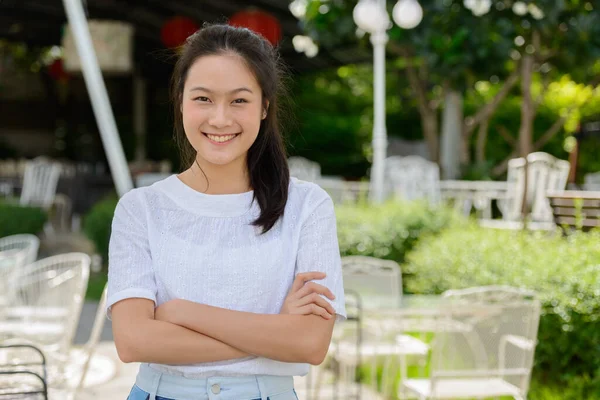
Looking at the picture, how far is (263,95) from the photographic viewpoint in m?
1.60

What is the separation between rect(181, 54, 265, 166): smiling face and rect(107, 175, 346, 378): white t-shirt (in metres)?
0.09

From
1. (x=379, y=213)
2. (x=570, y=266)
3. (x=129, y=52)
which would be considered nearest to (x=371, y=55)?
(x=129, y=52)

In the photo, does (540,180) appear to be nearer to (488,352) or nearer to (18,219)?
(488,352)

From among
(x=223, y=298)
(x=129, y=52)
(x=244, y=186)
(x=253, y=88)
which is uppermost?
(x=129, y=52)

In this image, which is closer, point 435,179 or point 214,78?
point 214,78

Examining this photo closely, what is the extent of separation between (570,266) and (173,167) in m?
12.1

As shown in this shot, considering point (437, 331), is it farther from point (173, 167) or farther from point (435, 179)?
point (173, 167)

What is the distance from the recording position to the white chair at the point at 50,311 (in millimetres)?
3658

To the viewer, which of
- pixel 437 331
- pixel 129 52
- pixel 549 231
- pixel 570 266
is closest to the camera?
pixel 437 331

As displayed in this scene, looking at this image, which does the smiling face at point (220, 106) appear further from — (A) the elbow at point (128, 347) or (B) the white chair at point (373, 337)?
(B) the white chair at point (373, 337)

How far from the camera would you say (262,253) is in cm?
154

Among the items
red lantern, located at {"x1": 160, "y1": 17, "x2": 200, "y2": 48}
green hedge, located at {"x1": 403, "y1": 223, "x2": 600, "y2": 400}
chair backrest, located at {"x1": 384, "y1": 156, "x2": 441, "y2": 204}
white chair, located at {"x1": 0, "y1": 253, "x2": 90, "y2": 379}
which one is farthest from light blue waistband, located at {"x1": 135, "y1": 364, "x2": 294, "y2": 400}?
red lantern, located at {"x1": 160, "y1": 17, "x2": 200, "y2": 48}

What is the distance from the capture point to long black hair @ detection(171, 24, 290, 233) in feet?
5.14

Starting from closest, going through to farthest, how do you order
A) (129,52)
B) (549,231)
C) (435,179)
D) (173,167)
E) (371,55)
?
(549,231), (435,179), (129,52), (371,55), (173,167)
